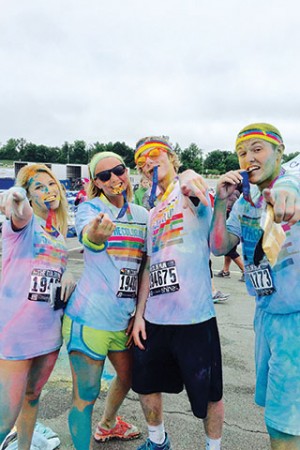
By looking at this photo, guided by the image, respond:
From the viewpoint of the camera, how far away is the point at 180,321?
2.03m

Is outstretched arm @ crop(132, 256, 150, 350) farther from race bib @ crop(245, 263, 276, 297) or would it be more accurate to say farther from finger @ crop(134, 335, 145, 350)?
race bib @ crop(245, 263, 276, 297)

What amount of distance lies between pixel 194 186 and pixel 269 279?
602 mm

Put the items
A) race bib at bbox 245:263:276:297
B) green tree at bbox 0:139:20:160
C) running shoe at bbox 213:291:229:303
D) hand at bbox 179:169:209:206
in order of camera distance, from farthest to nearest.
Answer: green tree at bbox 0:139:20:160, running shoe at bbox 213:291:229:303, hand at bbox 179:169:209:206, race bib at bbox 245:263:276:297

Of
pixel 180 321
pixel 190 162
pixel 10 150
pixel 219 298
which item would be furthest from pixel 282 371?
pixel 10 150

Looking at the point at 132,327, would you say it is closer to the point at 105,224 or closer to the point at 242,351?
the point at 105,224

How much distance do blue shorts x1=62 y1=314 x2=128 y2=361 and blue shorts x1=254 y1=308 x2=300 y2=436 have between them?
0.85m

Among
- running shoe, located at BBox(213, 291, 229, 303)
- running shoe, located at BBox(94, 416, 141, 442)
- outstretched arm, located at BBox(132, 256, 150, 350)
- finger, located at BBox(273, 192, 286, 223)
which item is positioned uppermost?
finger, located at BBox(273, 192, 286, 223)

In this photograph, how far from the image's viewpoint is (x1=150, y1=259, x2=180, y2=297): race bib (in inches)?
81.6

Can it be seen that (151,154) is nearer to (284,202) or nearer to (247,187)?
(247,187)

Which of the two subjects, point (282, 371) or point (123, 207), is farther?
point (123, 207)

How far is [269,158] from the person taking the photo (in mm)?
1918

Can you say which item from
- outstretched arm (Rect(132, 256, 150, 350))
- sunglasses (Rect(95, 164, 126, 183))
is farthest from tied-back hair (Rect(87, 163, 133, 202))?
outstretched arm (Rect(132, 256, 150, 350))

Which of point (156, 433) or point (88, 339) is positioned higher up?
point (88, 339)

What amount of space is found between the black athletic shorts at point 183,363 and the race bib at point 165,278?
20 cm
